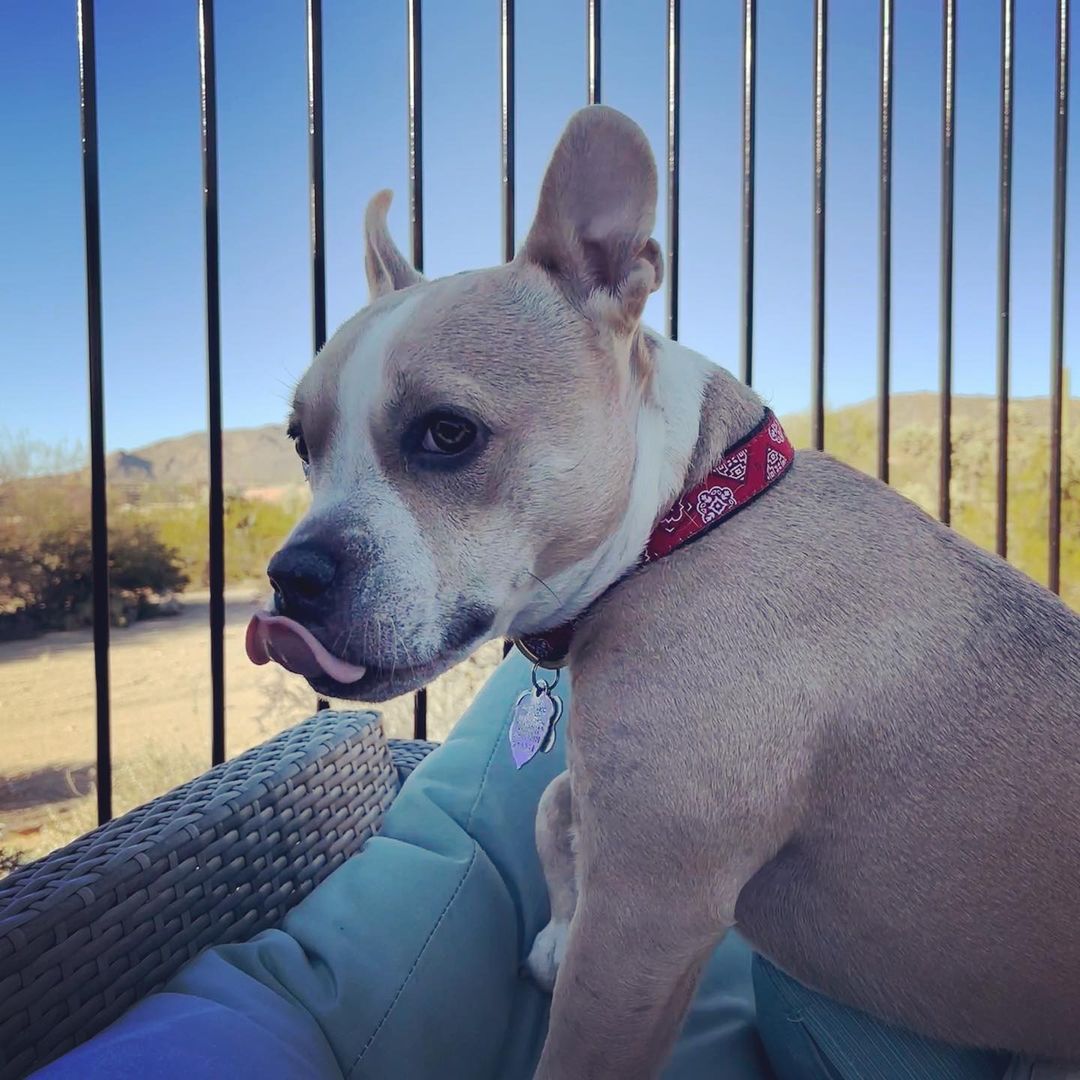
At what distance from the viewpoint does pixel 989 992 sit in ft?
2.92

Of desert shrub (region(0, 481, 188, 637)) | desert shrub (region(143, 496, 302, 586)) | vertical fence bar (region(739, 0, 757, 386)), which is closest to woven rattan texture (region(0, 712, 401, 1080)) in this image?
vertical fence bar (region(739, 0, 757, 386))

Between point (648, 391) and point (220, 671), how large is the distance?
1067mm

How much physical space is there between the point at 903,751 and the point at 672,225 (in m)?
1.43

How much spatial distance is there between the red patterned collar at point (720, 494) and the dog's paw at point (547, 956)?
443mm

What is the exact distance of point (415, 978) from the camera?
102cm

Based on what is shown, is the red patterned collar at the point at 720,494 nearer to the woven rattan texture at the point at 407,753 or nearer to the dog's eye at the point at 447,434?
the dog's eye at the point at 447,434

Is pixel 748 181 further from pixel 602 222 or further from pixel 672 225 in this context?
pixel 602 222

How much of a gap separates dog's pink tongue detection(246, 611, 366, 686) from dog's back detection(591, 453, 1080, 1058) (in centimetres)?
30

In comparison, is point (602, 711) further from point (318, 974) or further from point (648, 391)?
point (318, 974)

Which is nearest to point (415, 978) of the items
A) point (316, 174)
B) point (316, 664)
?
point (316, 664)

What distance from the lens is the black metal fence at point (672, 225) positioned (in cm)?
145

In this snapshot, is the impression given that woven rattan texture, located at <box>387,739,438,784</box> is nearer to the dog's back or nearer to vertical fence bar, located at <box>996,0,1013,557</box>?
the dog's back

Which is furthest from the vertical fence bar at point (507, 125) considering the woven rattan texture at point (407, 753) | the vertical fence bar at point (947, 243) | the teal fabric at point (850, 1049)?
the vertical fence bar at point (947, 243)

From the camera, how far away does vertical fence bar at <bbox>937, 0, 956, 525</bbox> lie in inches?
89.7
